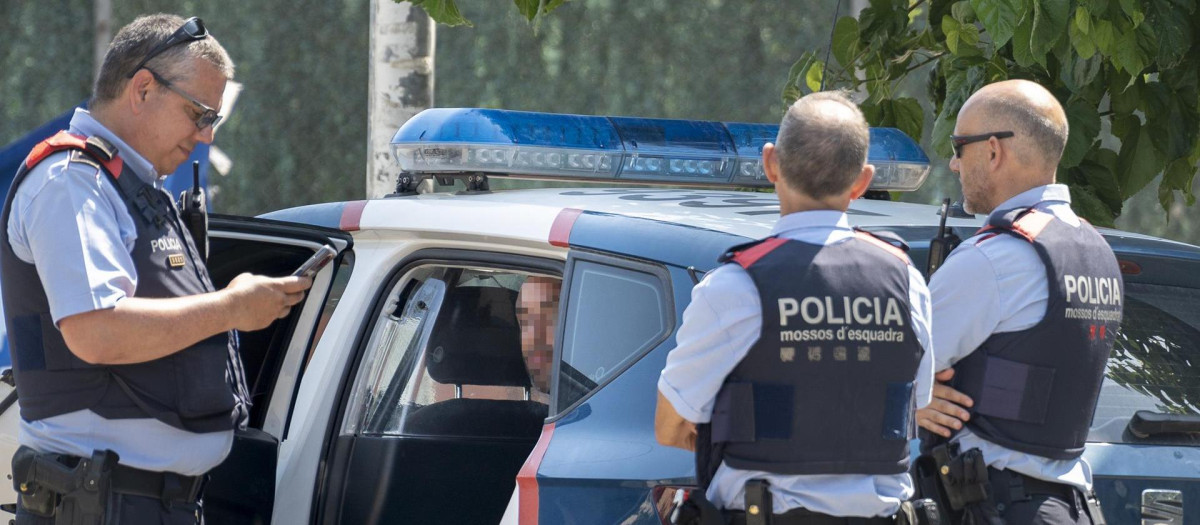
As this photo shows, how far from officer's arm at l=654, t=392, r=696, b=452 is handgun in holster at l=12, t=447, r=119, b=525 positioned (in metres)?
1.04

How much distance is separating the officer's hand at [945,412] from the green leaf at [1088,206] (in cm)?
186

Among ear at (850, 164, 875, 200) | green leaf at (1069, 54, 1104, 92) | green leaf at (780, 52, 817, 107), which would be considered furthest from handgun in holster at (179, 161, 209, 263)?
green leaf at (780, 52, 817, 107)

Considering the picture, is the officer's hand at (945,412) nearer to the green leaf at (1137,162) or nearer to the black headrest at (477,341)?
the black headrest at (477,341)

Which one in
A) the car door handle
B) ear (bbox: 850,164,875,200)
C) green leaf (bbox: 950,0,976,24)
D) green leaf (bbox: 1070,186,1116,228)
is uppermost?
green leaf (bbox: 950,0,976,24)

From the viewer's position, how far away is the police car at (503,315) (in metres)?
2.53

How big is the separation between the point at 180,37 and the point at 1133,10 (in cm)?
229

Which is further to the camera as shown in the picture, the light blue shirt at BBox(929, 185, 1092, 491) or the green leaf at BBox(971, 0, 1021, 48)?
the green leaf at BBox(971, 0, 1021, 48)

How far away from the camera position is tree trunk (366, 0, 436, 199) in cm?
589

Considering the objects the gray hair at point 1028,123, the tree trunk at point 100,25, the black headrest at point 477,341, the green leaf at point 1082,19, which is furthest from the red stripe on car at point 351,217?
the tree trunk at point 100,25

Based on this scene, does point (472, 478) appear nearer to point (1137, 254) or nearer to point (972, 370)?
point (972, 370)

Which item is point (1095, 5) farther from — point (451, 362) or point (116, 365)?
point (116, 365)

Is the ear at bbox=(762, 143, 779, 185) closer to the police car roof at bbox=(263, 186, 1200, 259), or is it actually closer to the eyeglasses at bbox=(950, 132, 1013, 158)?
the police car roof at bbox=(263, 186, 1200, 259)

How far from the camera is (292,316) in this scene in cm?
354

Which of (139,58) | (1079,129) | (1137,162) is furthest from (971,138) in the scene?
(1137,162)
